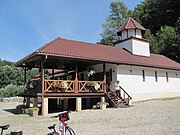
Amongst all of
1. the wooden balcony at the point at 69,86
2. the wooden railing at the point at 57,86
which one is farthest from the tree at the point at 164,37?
the wooden railing at the point at 57,86

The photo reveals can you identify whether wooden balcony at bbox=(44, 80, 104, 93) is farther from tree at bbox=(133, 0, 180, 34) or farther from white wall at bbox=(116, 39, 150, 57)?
tree at bbox=(133, 0, 180, 34)

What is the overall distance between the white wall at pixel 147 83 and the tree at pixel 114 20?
22.4 m

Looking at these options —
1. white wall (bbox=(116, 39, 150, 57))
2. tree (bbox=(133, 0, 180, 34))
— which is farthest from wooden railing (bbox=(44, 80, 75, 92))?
tree (bbox=(133, 0, 180, 34))

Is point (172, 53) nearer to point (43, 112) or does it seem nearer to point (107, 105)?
point (107, 105)

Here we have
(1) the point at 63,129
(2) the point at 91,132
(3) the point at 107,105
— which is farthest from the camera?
(3) the point at 107,105

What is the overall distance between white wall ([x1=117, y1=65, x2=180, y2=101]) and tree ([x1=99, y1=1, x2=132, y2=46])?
882 inches

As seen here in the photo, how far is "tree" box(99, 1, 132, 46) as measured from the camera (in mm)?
44281

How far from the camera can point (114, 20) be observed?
1826 inches

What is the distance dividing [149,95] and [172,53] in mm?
15232

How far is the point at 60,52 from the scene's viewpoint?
14.0 metres

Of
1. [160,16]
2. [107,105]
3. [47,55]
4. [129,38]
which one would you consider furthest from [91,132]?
[160,16]

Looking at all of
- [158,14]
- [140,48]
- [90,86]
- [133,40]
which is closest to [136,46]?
[140,48]

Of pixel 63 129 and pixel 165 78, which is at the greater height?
pixel 165 78

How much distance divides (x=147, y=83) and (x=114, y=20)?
29.0 m
